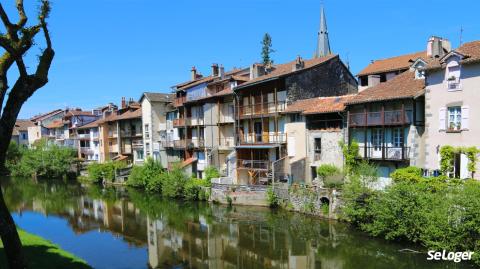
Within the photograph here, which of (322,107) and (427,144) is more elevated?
(322,107)

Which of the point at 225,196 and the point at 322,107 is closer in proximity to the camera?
the point at 322,107

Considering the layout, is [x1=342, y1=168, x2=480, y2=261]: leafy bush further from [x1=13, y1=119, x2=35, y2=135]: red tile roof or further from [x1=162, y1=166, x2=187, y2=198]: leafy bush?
[x1=13, y1=119, x2=35, y2=135]: red tile roof

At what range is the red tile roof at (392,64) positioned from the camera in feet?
125

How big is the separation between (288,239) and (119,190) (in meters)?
30.8

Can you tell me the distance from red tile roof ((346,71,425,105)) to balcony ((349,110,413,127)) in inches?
44.1

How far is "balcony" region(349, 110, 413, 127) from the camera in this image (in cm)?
2656

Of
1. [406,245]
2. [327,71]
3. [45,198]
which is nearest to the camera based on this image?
[406,245]

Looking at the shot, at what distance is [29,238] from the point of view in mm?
21922

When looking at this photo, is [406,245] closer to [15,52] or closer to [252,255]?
[252,255]

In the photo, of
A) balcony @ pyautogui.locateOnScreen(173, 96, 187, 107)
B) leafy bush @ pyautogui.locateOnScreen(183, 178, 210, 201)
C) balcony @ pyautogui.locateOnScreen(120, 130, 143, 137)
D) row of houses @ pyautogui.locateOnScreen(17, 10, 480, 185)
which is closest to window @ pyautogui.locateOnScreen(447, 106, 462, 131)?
row of houses @ pyautogui.locateOnScreen(17, 10, 480, 185)

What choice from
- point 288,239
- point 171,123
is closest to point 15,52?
point 288,239

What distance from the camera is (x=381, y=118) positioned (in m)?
27.8

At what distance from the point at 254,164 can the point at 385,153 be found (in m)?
14.1

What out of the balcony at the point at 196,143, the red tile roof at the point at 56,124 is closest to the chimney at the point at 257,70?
the balcony at the point at 196,143
